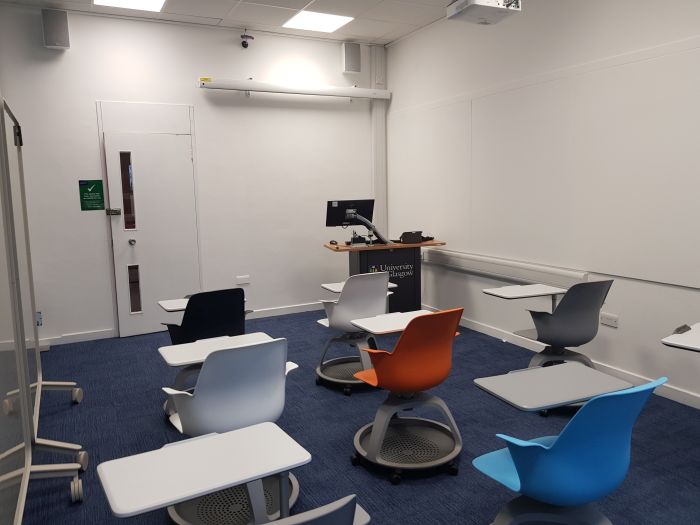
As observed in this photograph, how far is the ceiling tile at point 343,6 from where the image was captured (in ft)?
17.2

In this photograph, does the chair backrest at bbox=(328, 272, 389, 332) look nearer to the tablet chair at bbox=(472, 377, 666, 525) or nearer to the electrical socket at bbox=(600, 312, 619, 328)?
the electrical socket at bbox=(600, 312, 619, 328)

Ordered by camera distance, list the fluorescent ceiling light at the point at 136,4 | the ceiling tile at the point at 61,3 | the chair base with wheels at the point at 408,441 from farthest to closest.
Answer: the fluorescent ceiling light at the point at 136,4
the ceiling tile at the point at 61,3
the chair base with wheels at the point at 408,441

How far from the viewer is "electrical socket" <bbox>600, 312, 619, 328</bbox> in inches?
163

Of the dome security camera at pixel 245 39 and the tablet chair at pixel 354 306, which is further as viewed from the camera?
the dome security camera at pixel 245 39

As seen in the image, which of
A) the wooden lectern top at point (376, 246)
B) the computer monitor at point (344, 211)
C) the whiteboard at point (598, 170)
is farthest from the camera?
the wooden lectern top at point (376, 246)

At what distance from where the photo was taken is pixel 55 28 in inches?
204

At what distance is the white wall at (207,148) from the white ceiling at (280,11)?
0.59ft

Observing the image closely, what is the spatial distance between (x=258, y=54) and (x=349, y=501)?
5933 millimetres

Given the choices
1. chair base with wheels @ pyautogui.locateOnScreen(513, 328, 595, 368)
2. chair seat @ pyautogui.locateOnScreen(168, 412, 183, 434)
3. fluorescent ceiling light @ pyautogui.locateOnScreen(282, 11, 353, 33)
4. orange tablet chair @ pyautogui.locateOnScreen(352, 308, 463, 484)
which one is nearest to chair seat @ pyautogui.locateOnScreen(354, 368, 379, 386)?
orange tablet chair @ pyautogui.locateOnScreen(352, 308, 463, 484)

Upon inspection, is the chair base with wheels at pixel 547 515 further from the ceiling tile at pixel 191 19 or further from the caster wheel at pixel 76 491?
the ceiling tile at pixel 191 19

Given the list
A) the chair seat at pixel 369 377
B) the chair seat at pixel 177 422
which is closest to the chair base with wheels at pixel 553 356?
the chair seat at pixel 369 377

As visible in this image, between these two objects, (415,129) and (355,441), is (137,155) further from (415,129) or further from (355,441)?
(355,441)

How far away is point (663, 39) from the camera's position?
12.1 ft

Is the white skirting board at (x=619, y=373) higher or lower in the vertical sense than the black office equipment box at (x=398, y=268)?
lower
